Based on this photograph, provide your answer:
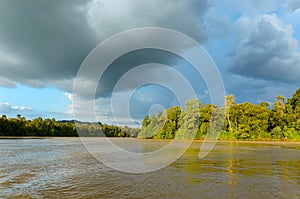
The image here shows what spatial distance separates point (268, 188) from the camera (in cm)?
1152

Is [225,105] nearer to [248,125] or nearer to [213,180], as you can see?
[248,125]

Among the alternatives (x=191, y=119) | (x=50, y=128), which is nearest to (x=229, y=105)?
(x=191, y=119)

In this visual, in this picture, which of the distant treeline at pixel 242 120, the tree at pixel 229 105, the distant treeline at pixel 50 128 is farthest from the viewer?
the distant treeline at pixel 50 128

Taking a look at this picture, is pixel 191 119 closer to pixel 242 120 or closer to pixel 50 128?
pixel 242 120

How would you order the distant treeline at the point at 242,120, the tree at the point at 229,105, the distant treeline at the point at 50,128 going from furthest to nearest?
the distant treeline at the point at 50,128 → the tree at the point at 229,105 → the distant treeline at the point at 242,120

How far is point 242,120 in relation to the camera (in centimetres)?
7850

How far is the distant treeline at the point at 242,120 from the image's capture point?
73500mm

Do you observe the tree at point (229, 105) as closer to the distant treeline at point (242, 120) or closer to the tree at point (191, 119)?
the distant treeline at point (242, 120)

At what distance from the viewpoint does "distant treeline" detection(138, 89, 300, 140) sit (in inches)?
2894

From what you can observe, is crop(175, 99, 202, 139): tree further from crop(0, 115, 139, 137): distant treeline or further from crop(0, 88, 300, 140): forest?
crop(0, 115, 139, 137): distant treeline

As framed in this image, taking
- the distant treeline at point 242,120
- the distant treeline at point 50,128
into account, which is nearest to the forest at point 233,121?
the distant treeline at point 242,120

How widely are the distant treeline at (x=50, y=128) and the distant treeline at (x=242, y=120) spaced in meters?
76.1

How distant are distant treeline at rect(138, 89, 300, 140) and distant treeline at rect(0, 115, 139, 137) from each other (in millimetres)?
76060

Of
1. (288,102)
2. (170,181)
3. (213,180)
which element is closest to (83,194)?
(170,181)
